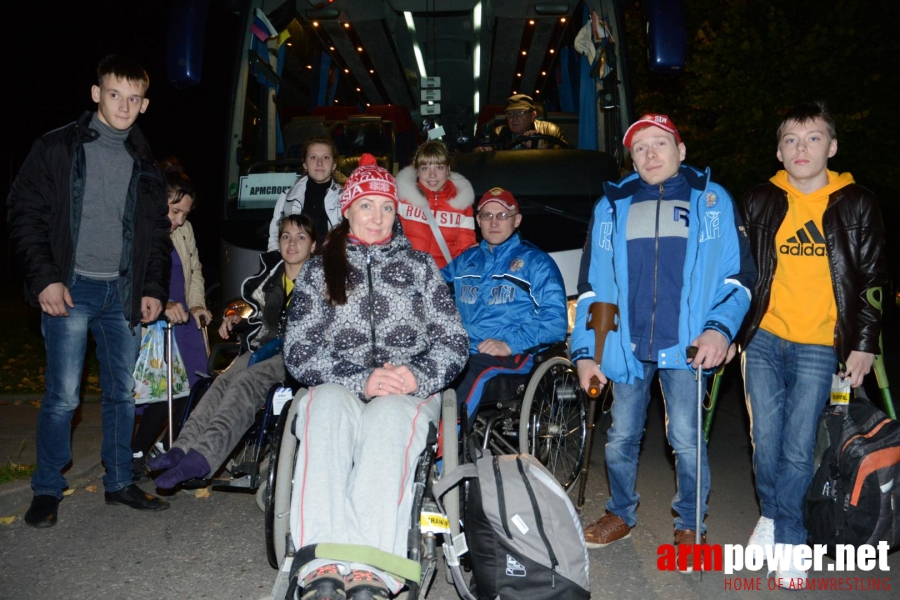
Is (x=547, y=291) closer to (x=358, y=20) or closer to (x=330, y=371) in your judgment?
(x=330, y=371)

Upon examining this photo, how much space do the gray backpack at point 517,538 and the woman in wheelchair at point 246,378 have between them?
4.27 feet

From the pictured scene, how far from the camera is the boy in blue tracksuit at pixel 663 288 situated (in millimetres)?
3664

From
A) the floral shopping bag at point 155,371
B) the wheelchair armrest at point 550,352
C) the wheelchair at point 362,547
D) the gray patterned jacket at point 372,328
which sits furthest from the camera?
the floral shopping bag at point 155,371

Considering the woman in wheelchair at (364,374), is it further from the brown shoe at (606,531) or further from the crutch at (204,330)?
the crutch at (204,330)

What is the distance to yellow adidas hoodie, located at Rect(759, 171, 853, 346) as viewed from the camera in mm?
3666

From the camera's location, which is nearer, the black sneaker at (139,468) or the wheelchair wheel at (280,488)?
the wheelchair wheel at (280,488)

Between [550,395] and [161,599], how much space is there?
85.2 inches

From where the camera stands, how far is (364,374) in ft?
11.6

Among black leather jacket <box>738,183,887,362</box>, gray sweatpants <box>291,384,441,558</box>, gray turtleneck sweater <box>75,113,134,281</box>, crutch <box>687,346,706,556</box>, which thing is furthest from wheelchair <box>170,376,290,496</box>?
black leather jacket <box>738,183,887,362</box>

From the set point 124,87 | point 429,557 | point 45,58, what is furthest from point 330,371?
point 45,58

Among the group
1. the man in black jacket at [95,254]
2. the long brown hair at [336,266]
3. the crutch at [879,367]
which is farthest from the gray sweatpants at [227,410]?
the crutch at [879,367]

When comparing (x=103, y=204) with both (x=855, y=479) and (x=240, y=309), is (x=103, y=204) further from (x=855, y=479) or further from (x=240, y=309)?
(x=855, y=479)

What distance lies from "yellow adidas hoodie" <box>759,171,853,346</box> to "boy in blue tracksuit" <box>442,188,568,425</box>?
118 cm

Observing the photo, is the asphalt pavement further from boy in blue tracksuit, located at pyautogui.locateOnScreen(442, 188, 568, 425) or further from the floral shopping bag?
boy in blue tracksuit, located at pyautogui.locateOnScreen(442, 188, 568, 425)
